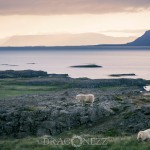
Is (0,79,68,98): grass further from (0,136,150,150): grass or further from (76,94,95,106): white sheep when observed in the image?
(0,136,150,150): grass

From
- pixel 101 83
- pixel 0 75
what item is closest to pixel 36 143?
pixel 101 83

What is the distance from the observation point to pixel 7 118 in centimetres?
4962

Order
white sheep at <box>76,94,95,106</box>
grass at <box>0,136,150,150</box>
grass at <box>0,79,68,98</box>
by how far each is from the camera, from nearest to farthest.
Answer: grass at <box>0,136,150,150</box> → white sheep at <box>76,94,95,106</box> → grass at <box>0,79,68,98</box>

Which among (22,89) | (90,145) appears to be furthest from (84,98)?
(22,89)

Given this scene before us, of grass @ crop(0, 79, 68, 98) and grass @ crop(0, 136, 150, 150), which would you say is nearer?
grass @ crop(0, 136, 150, 150)

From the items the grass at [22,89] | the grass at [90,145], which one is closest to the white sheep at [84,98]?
the grass at [90,145]

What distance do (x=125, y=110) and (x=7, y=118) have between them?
1288 cm

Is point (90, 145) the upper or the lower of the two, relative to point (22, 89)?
upper

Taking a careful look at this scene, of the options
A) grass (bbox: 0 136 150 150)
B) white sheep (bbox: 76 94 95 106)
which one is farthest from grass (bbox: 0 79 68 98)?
grass (bbox: 0 136 150 150)

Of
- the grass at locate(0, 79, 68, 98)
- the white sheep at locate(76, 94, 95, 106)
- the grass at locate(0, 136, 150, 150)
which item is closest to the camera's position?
the grass at locate(0, 136, 150, 150)

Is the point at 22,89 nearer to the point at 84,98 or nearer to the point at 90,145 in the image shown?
the point at 84,98

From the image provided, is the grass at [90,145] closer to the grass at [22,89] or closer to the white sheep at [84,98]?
the white sheep at [84,98]

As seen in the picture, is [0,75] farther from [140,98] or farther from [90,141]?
[90,141]

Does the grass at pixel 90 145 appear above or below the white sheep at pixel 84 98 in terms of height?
below
